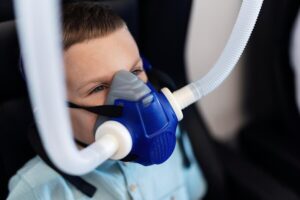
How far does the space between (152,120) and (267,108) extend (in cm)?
111

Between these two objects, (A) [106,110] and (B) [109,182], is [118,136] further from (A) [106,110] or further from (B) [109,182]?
(B) [109,182]

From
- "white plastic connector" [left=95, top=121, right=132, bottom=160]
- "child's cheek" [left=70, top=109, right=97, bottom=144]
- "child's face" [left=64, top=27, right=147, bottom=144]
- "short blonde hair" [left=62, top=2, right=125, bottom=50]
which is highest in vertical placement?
"short blonde hair" [left=62, top=2, right=125, bottom=50]

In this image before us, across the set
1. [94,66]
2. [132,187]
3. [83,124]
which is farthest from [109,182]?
[94,66]

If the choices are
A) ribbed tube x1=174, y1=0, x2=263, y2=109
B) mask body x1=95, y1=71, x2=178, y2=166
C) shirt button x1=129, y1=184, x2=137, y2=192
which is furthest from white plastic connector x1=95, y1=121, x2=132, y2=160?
shirt button x1=129, y1=184, x2=137, y2=192

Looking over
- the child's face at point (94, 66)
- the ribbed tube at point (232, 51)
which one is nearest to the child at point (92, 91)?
the child's face at point (94, 66)

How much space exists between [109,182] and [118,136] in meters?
0.24

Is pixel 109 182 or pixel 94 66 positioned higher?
pixel 94 66

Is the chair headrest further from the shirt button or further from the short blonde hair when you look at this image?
the shirt button

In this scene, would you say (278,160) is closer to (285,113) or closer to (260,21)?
(285,113)

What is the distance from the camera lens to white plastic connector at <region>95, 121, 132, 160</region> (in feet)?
2.03

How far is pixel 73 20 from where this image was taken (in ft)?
2.37

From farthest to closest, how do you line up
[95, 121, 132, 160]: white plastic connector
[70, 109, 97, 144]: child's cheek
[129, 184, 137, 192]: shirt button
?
[129, 184, 137, 192]: shirt button < [70, 109, 97, 144]: child's cheek < [95, 121, 132, 160]: white plastic connector

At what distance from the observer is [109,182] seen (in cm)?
83

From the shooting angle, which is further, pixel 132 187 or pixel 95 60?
pixel 132 187
